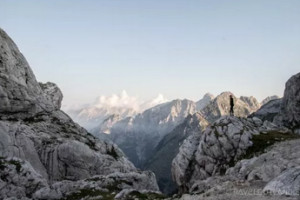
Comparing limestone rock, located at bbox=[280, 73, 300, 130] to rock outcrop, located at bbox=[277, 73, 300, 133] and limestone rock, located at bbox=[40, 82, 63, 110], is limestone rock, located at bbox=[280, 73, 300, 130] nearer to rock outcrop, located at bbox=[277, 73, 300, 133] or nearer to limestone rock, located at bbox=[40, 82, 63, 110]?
rock outcrop, located at bbox=[277, 73, 300, 133]

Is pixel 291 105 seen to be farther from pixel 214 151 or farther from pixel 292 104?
pixel 214 151

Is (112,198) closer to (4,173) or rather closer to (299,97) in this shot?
(4,173)

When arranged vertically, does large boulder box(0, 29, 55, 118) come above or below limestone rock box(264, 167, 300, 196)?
above

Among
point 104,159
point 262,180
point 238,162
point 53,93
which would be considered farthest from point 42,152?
point 53,93

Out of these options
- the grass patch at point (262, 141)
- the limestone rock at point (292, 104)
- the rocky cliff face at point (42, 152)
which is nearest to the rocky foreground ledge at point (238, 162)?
the grass patch at point (262, 141)

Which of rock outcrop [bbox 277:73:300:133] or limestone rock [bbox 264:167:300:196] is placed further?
rock outcrop [bbox 277:73:300:133]

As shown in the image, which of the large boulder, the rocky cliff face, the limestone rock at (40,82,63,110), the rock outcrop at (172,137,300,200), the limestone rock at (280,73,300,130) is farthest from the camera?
the limestone rock at (280,73,300,130)

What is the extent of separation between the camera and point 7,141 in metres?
73.2

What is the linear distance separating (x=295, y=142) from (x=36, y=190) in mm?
52164

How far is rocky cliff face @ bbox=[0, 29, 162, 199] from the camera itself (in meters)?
54.5

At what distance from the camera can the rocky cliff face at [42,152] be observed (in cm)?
5453

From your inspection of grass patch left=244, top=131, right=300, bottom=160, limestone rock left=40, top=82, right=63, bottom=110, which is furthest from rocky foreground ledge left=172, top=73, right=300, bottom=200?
limestone rock left=40, top=82, right=63, bottom=110

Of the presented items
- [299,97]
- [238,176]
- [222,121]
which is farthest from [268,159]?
[299,97]

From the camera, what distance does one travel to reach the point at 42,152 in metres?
77.1
